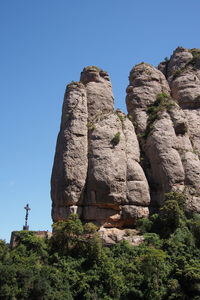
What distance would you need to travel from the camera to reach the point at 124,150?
3309 cm

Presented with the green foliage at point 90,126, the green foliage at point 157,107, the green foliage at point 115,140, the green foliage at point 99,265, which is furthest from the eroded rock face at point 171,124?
the green foliage at point 90,126

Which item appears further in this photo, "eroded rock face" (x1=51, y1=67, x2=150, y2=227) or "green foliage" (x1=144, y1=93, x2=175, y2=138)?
"green foliage" (x1=144, y1=93, x2=175, y2=138)

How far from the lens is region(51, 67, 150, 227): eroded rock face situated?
30.2 meters

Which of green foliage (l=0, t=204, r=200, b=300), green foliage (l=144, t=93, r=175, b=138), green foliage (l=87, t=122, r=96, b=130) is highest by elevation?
green foliage (l=144, t=93, r=175, b=138)

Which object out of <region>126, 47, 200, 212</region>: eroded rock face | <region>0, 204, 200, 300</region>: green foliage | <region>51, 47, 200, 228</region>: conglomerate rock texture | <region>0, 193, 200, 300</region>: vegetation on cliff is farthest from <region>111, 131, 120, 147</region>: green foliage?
<region>0, 193, 200, 300</region>: vegetation on cliff

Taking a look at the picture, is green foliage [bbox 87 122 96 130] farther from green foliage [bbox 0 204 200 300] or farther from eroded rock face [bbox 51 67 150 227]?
green foliage [bbox 0 204 200 300]

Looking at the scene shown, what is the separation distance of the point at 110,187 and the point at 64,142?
5623 millimetres

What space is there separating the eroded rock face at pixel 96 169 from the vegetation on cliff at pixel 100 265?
298 centimetres

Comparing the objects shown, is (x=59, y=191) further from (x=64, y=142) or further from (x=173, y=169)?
(x=173, y=169)

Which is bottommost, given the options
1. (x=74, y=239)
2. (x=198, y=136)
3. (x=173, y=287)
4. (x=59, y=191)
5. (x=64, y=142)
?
(x=173, y=287)

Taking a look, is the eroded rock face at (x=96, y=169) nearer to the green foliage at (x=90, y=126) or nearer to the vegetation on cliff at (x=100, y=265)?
Result: the green foliage at (x=90, y=126)

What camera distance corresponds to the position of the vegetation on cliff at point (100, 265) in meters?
22.5

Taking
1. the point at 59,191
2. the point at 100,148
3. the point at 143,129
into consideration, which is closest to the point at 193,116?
the point at 143,129

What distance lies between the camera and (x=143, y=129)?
121 ft
